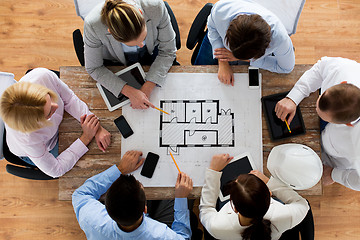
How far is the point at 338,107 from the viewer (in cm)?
130

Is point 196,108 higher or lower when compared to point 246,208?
higher

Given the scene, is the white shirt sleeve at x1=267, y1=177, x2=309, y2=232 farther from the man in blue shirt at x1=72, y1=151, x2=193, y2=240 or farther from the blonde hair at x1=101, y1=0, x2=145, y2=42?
the blonde hair at x1=101, y1=0, x2=145, y2=42

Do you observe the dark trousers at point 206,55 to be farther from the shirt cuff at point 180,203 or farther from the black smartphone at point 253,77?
the shirt cuff at point 180,203

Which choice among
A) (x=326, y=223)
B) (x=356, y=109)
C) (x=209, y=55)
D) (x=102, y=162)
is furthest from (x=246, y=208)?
(x=326, y=223)

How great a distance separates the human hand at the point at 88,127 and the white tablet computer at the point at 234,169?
74 centimetres

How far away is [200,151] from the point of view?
151 centimetres

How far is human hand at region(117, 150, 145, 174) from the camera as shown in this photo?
1463 mm

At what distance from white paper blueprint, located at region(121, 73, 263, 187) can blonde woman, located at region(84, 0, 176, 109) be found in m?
0.09

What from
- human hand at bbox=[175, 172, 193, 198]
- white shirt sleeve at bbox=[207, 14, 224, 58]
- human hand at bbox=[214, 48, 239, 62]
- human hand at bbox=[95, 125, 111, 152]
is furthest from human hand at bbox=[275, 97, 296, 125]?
human hand at bbox=[95, 125, 111, 152]

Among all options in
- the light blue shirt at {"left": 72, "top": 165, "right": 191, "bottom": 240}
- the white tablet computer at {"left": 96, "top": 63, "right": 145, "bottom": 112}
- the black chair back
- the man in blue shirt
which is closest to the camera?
the man in blue shirt

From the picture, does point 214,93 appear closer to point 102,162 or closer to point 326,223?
point 102,162

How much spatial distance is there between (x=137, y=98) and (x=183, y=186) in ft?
1.75

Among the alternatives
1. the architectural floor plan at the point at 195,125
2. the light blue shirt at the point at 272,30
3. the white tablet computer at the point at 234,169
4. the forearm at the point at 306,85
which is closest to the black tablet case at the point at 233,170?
the white tablet computer at the point at 234,169

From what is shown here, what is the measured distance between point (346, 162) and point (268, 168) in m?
0.48
